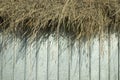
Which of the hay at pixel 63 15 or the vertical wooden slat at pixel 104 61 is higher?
the hay at pixel 63 15

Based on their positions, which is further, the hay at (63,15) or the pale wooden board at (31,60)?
the pale wooden board at (31,60)

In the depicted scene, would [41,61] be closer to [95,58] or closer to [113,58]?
[95,58]

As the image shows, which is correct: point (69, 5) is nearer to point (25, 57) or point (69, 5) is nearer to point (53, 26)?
point (53, 26)

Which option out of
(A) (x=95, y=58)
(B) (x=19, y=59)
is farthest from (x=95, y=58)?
(B) (x=19, y=59)

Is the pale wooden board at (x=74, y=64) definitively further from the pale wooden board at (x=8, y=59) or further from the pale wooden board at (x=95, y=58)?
the pale wooden board at (x=8, y=59)

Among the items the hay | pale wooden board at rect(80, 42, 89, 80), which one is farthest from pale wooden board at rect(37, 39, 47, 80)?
pale wooden board at rect(80, 42, 89, 80)

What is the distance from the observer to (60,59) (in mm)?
1714

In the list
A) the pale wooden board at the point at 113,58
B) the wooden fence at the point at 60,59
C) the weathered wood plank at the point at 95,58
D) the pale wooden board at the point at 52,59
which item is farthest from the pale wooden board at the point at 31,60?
the pale wooden board at the point at 113,58

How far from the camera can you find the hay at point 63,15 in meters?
1.57

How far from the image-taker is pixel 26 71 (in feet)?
5.70

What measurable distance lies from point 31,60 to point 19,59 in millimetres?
90

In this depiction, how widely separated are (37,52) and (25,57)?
0.32 ft

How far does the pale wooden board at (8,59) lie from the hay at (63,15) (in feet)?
0.31

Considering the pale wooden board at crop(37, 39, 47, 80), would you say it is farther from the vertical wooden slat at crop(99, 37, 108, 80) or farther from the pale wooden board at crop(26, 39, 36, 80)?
the vertical wooden slat at crop(99, 37, 108, 80)
